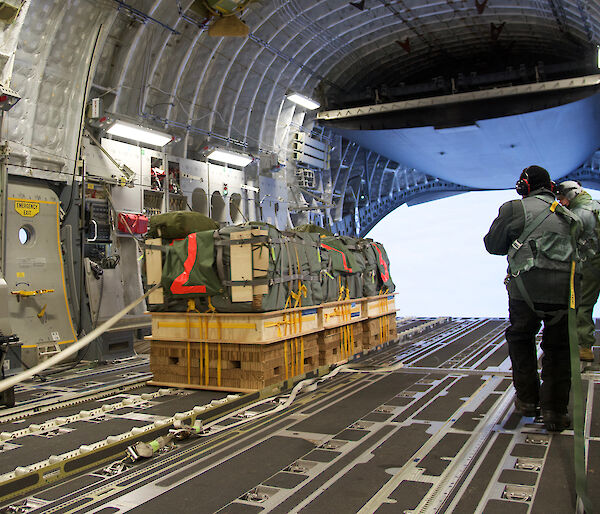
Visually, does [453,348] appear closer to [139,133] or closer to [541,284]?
[541,284]

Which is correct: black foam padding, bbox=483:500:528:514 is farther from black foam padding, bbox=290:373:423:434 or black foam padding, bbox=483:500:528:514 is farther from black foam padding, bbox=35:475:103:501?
black foam padding, bbox=35:475:103:501

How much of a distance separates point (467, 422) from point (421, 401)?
90 cm

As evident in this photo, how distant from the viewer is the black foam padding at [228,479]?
3422mm

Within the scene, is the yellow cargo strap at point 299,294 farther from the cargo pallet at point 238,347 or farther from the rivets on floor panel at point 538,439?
the rivets on floor panel at point 538,439

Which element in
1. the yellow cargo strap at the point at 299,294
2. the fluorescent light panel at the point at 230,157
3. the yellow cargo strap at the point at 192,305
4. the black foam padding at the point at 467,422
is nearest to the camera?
the black foam padding at the point at 467,422

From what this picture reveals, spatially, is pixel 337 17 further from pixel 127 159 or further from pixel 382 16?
pixel 127 159

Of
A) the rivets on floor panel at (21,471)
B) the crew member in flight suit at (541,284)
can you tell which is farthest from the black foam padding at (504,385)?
the rivets on floor panel at (21,471)

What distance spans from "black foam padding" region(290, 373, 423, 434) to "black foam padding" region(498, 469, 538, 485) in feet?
5.16

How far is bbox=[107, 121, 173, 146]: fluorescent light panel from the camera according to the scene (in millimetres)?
11273

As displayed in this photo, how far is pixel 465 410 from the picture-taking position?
18.0 feet

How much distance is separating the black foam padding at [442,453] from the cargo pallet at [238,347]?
8.15 feet

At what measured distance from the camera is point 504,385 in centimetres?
652

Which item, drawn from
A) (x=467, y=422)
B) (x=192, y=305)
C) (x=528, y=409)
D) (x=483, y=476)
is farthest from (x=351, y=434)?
(x=192, y=305)

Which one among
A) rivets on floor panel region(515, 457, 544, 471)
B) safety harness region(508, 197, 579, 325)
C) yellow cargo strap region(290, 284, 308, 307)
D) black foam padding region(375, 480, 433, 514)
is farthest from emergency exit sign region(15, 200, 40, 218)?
rivets on floor panel region(515, 457, 544, 471)
